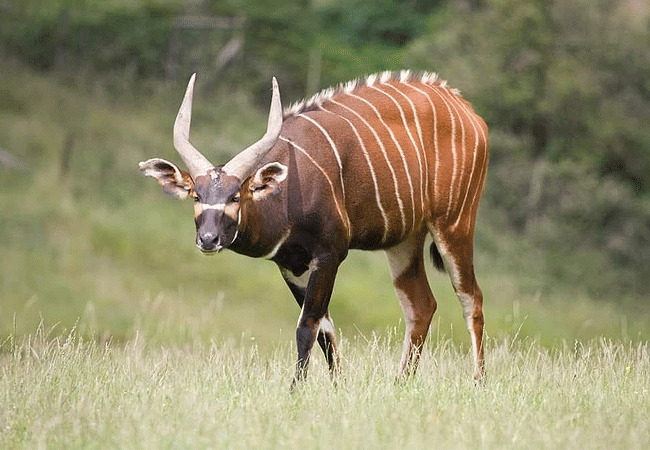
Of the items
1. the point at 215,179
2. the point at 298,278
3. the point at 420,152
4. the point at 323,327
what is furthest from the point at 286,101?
the point at 215,179

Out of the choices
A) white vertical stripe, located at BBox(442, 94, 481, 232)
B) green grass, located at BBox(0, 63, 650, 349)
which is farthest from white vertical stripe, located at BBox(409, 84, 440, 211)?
green grass, located at BBox(0, 63, 650, 349)

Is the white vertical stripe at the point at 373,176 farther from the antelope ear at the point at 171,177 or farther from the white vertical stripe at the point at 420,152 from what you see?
the antelope ear at the point at 171,177

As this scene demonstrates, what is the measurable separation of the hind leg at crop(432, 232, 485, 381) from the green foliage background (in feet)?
33.6

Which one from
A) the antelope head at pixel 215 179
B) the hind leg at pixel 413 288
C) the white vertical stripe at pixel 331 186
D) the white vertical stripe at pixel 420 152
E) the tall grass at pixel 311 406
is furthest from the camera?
the hind leg at pixel 413 288

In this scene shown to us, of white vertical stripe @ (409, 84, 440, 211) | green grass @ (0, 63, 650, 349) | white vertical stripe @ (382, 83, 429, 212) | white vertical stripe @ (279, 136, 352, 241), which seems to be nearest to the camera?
white vertical stripe @ (279, 136, 352, 241)

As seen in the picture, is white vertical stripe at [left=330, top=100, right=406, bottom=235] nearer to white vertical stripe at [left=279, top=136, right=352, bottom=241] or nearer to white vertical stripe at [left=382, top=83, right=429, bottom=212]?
white vertical stripe at [left=382, top=83, right=429, bottom=212]

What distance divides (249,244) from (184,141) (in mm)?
811

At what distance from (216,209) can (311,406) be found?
1.54 m

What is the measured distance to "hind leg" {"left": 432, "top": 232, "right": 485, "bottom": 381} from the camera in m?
10.2

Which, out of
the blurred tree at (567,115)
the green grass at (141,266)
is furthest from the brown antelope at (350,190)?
the blurred tree at (567,115)

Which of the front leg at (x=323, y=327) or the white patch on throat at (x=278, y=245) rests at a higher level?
the white patch on throat at (x=278, y=245)

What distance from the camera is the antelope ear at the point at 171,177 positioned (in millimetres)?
8688

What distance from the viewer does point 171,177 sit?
877cm

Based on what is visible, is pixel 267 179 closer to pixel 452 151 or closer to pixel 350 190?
pixel 350 190
